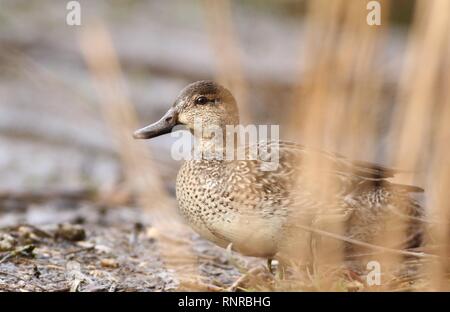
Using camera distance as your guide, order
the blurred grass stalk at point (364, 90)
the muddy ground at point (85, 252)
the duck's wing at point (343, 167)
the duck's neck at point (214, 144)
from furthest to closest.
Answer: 1. the duck's neck at point (214, 144)
2. the muddy ground at point (85, 252)
3. the duck's wing at point (343, 167)
4. the blurred grass stalk at point (364, 90)

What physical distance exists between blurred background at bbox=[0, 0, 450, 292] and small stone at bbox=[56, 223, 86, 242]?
1.86 feet

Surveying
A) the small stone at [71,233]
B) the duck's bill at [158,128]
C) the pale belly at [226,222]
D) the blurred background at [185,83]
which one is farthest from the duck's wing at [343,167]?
the small stone at [71,233]

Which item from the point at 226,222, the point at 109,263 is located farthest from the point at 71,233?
the point at 226,222

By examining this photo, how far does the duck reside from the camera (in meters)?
4.35

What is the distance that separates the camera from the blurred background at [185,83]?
3.68m

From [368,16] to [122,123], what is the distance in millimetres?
1055

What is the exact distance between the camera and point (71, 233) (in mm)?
5469

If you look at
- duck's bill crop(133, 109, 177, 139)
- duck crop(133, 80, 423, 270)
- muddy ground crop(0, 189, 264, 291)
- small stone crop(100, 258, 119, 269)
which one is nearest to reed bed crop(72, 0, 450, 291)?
duck crop(133, 80, 423, 270)

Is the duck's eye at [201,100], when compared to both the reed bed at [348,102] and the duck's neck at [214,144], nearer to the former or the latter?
the duck's neck at [214,144]

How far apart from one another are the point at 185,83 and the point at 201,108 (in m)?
4.55

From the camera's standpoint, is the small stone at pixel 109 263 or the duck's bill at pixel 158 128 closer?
the duck's bill at pixel 158 128

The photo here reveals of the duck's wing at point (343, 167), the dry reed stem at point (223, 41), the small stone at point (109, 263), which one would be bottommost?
the small stone at point (109, 263)

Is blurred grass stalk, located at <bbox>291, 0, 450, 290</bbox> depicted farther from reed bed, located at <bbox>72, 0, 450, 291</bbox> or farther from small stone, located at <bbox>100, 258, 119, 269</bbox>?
small stone, located at <bbox>100, 258, 119, 269</bbox>
